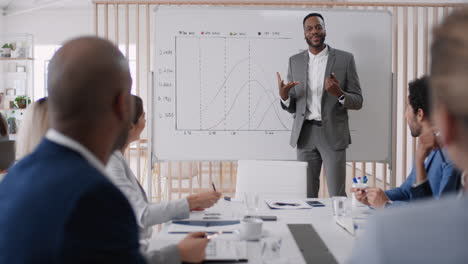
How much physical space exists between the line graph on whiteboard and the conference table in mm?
1484

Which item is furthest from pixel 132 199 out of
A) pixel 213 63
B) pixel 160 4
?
pixel 160 4

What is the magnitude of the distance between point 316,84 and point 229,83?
0.73m

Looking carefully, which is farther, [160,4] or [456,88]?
[160,4]

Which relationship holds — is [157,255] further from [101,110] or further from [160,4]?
[160,4]

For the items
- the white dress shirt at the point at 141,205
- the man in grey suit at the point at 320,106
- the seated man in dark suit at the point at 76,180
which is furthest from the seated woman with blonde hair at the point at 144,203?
the man in grey suit at the point at 320,106

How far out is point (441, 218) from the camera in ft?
1.86

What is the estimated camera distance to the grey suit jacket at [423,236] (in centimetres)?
56

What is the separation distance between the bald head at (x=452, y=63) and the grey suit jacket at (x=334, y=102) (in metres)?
2.93

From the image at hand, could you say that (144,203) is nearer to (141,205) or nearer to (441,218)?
(141,205)

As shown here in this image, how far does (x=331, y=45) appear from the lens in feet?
12.4

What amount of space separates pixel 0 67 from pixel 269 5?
7.56 meters

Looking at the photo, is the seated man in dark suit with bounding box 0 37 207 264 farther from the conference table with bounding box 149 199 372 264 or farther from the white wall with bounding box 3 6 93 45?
the white wall with bounding box 3 6 93 45

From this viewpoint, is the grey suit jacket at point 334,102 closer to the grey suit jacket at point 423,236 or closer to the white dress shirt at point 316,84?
the white dress shirt at point 316,84

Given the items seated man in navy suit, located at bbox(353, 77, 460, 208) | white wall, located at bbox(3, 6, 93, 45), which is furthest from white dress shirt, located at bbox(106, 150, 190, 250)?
white wall, located at bbox(3, 6, 93, 45)
